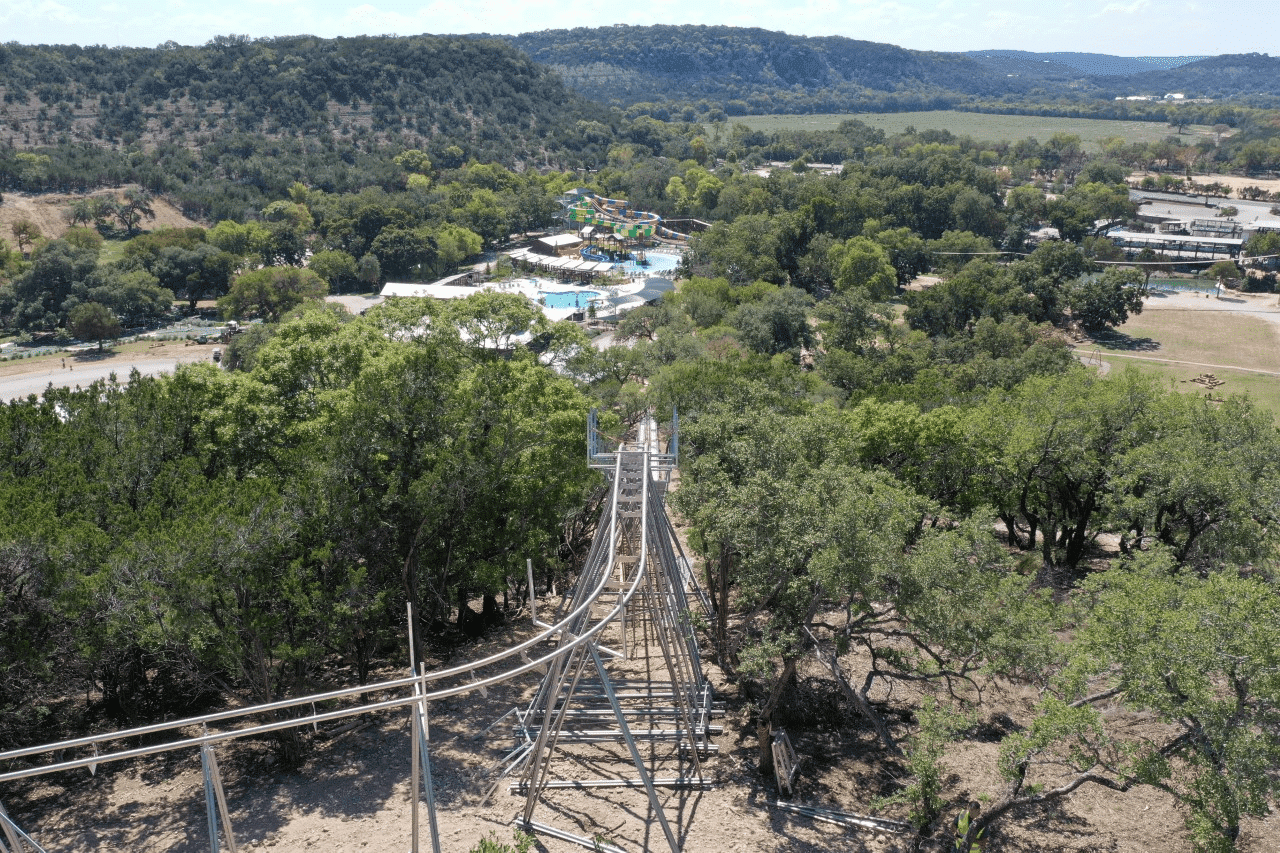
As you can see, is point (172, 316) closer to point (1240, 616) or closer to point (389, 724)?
point (389, 724)

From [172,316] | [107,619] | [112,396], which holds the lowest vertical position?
[172,316]

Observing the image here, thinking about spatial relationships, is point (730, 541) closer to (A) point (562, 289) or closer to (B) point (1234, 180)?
(A) point (562, 289)

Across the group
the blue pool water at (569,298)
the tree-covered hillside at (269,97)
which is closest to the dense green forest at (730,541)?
the blue pool water at (569,298)

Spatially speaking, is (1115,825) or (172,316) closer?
(1115,825)

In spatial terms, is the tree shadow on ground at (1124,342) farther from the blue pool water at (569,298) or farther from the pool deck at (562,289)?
the blue pool water at (569,298)

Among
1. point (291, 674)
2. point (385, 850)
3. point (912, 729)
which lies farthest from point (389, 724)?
point (912, 729)
